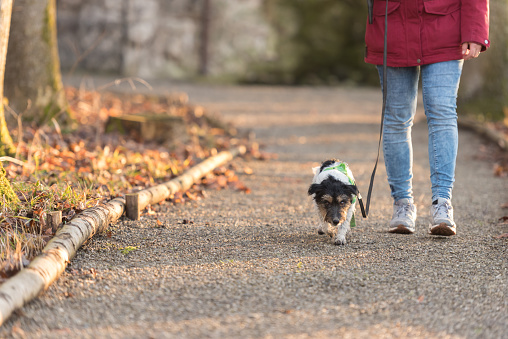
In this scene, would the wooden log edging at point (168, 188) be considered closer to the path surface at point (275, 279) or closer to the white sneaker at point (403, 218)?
the path surface at point (275, 279)

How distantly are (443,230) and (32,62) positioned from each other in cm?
550

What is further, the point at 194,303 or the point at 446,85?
the point at 446,85

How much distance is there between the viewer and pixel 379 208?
216 inches

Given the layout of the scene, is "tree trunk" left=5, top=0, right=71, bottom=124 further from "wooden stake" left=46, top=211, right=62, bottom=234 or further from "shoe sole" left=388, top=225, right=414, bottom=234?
"shoe sole" left=388, top=225, right=414, bottom=234

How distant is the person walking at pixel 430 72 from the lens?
402 cm

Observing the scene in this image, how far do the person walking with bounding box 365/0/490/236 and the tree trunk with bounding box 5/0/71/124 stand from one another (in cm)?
442

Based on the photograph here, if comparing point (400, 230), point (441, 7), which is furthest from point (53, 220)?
point (441, 7)

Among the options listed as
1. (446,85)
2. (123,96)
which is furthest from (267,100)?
(446,85)

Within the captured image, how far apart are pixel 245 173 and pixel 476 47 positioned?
3.70 m

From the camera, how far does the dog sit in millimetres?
4062

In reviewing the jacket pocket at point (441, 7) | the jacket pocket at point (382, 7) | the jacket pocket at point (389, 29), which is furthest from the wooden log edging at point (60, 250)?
the jacket pocket at point (441, 7)

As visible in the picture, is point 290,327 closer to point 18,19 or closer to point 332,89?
point 18,19

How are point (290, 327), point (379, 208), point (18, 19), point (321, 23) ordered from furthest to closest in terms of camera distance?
1. point (321, 23)
2. point (18, 19)
3. point (379, 208)
4. point (290, 327)

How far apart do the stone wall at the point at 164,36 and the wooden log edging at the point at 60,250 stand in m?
14.3
